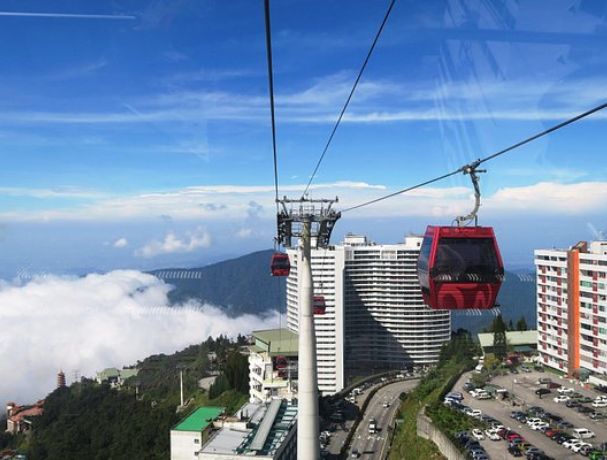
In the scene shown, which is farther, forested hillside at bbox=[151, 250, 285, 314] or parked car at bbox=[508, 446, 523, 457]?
forested hillside at bbox=[151, 250, 285, 314]

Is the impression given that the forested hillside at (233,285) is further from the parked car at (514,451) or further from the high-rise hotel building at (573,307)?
the parked car at (514,451)

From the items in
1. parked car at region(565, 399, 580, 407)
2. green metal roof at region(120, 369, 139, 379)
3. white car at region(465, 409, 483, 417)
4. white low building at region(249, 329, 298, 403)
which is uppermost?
white car at region(465, 409, 483, 417)

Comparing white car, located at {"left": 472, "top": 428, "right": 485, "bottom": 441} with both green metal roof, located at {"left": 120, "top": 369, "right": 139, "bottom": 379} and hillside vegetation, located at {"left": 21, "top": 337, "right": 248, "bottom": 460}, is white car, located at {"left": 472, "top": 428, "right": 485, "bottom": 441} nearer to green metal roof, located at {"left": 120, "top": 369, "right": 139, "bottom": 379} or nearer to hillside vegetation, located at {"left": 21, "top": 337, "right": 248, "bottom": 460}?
hillside vegetation, located at {"left": 21, "top": 337, "right": 248, "bottom": 460}

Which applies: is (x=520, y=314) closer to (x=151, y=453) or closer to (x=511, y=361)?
(x=511, y=361)

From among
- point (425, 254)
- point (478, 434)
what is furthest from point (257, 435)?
point (425, 254)

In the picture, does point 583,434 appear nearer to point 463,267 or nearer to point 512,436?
point 512,436

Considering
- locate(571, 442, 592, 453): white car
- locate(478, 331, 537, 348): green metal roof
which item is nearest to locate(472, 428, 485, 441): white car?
locate(571, 442, 592, 453): white car
